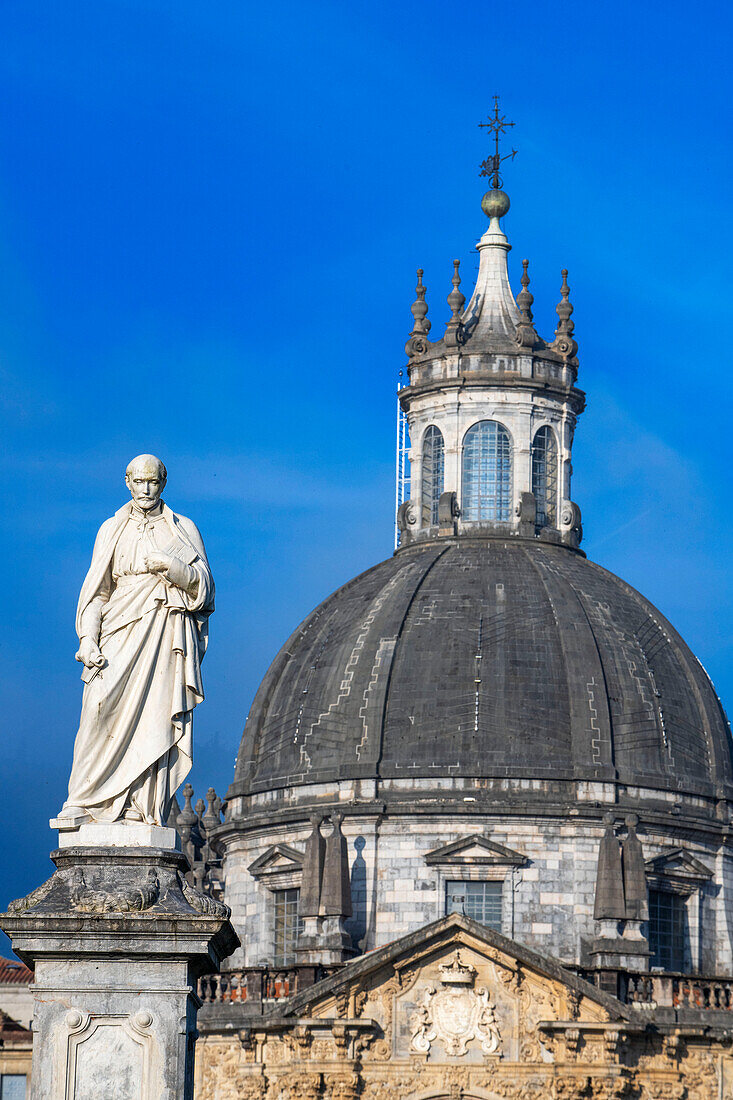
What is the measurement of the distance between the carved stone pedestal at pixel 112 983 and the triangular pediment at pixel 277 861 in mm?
53630

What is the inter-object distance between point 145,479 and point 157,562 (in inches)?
27.3

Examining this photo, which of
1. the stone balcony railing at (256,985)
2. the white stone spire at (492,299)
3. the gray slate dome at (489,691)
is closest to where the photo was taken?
the stone balcony railing at (256,985)

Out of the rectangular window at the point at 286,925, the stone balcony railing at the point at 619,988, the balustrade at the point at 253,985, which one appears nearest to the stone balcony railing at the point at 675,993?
the stone balcony railing at the point at 619,988

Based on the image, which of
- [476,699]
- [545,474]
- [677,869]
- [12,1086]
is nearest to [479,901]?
[476,699]

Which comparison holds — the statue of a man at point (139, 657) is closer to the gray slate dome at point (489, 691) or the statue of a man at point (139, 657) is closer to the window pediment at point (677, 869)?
the gray slate dome at point (489, 691)

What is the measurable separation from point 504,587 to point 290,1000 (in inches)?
550

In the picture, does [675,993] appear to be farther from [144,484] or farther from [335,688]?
[144,484]

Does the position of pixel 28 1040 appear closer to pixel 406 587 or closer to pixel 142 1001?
pixel 406 587

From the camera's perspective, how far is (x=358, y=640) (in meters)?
69.9

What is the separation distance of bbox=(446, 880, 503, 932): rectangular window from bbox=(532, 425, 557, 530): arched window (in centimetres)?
1281

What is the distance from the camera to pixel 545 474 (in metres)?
76.2

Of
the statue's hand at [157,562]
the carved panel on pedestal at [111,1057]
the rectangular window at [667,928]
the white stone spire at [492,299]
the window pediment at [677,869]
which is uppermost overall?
the white stone spire at [492,299]

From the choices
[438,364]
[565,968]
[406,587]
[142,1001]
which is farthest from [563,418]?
[142,1001]

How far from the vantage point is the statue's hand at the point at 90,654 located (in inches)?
634
